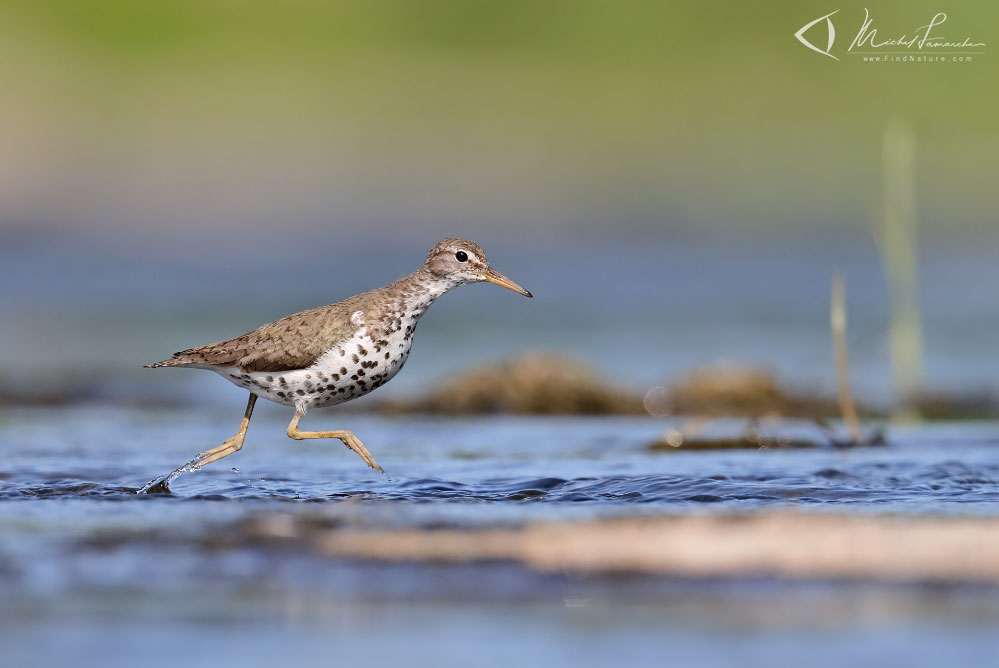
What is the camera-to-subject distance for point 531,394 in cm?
1339

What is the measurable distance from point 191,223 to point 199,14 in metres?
5.09

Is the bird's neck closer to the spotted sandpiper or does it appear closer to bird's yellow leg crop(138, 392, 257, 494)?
the spotted sandpiper

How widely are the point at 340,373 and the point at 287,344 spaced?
A: 424 millimetres

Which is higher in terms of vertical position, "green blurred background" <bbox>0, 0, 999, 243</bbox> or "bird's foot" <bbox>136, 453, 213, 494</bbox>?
"green blurred background" <bbox>0, 0, 999, 243</bbox>

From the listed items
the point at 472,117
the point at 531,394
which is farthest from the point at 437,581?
the point at 472,117

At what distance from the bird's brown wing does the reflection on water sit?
2.35ft

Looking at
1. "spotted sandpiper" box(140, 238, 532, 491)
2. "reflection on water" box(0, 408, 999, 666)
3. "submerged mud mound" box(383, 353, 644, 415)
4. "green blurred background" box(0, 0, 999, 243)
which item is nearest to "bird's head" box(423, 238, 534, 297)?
"spotted sandpiper" box(140, 238, 532, 491)

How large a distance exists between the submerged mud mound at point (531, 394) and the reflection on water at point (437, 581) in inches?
119

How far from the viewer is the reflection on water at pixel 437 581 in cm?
499

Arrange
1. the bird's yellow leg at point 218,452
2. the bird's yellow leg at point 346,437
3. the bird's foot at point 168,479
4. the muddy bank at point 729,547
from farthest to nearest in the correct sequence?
the bird's yellow leg at point 218,452
the bird's yellow leg at point 346,437
the bird's foot at point 168,479
the muddy bank at point 729,547

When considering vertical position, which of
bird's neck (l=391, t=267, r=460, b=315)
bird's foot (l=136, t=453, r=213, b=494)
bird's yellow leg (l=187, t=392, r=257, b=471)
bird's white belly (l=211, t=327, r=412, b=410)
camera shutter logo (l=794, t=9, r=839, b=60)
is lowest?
bird's foot (l=136, t=453, r=213, b=494)

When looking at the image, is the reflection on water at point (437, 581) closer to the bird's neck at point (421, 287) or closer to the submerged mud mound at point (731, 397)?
the bird's neck at point (421, 287)

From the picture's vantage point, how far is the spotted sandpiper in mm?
9797

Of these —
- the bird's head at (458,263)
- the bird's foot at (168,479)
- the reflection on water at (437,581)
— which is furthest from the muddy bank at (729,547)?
the bird's head at (458,263)
